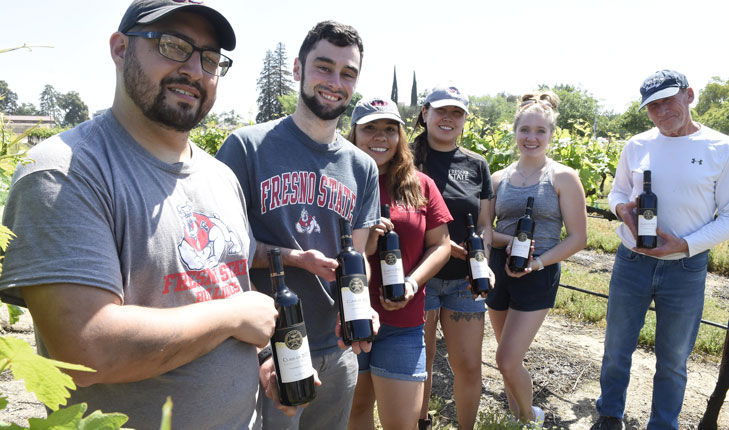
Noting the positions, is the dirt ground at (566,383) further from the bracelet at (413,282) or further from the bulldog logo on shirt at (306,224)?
the bulldog logo on shirt at (306,224)

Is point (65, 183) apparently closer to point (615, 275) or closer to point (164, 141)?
point (164, 141)

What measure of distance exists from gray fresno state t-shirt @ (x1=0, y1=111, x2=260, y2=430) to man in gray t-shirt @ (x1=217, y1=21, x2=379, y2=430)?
1.53 feet

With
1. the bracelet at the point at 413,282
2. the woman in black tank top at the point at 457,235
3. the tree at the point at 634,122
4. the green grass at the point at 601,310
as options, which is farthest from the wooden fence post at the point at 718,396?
the tree at the point at 634,122

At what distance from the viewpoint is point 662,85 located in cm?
A: 342

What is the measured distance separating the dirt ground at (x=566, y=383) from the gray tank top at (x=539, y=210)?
1.49m

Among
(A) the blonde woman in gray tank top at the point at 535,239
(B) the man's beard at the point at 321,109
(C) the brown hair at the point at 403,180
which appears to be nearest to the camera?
(B) the man's beard at the point at 321,109

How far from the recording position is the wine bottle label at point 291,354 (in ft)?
5.40

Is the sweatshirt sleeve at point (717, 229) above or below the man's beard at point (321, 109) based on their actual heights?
below

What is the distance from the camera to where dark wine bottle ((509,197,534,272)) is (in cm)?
333

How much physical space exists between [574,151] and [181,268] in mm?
6979

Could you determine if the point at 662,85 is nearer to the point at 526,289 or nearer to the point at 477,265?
the point at 526,289

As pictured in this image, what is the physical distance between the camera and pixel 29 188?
3.60 feet

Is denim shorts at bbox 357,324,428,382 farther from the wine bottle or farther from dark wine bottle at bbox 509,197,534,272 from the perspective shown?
dark wine bottle at bbox 509,197,534,272

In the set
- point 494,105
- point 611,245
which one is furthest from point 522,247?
point 494,105
